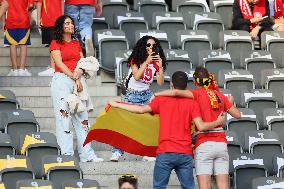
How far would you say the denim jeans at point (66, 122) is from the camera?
1753cm

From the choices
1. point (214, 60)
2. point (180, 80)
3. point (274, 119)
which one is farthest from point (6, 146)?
point (214, 60)

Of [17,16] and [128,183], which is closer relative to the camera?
[128,183]

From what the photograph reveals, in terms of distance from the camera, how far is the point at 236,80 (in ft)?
65.3

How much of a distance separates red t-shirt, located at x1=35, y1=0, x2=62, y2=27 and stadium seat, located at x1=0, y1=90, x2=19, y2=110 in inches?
81.8

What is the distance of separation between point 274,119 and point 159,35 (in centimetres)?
304

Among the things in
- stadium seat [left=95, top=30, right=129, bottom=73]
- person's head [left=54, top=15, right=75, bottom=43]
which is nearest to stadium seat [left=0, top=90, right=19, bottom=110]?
person's head [left=54, top=15, right=75, bottom=43]

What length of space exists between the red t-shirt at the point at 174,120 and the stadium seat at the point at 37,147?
1766mm

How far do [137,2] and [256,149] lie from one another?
6004 millimetres

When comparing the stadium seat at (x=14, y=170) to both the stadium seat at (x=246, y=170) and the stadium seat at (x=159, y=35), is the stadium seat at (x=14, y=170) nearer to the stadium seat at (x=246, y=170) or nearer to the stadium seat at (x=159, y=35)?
the stadium seat at (x=246, y=170)

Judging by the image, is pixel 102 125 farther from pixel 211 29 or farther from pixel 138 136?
pixel 211 29

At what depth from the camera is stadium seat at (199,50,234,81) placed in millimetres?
20344

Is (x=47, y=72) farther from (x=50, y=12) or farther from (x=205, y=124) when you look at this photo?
(x=205, y=124)

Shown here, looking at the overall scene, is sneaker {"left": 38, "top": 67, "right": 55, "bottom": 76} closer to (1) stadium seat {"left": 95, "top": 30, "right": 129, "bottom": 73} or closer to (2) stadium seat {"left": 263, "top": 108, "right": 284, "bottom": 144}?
(1) stadium seat {"left": 95, "top": 30, "right": 129, "bottom": 73}

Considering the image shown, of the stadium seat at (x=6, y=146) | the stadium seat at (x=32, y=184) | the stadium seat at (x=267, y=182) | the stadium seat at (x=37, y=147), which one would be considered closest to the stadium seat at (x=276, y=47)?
the stadium seat at (x=267, y=182)
